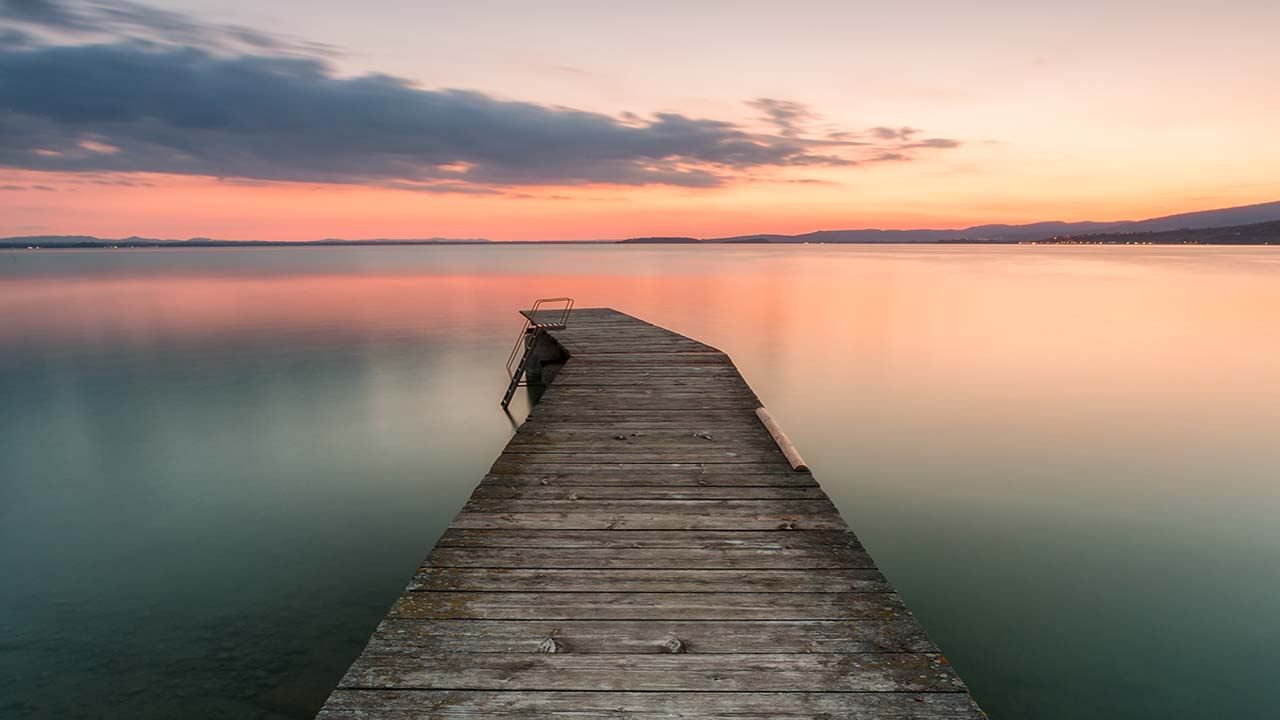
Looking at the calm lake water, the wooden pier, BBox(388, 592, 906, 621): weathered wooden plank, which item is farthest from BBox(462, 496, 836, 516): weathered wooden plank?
the calm lake water

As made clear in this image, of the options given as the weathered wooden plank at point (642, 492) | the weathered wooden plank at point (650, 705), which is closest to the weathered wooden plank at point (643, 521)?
the weathered wooden plank at point (642, 492)

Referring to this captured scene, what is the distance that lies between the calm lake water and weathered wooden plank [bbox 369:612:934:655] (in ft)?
9.04

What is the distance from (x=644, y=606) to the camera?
4191mm

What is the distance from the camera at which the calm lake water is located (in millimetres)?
6168

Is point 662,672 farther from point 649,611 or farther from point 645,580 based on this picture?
point 645,580

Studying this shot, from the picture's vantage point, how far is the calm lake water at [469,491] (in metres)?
6.17

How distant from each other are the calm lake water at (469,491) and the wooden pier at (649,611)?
2.54 m

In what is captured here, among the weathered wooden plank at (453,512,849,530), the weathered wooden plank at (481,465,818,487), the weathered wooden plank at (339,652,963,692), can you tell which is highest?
the weathered wooden plank at (481,465,818,487)

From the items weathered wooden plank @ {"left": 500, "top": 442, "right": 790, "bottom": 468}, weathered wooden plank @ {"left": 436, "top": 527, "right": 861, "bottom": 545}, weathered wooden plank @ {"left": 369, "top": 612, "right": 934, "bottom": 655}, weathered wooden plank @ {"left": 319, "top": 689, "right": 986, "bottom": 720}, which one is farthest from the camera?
weathered wooden plank @ {"left": 500, "top": 442, "right": 790, "bottom": 468}

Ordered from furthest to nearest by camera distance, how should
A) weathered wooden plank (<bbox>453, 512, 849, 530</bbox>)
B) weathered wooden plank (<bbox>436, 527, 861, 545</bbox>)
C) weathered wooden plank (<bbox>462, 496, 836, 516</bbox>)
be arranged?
1. weathered wooden plank (<bbox>462, 496, 836, 516</bbox>)
2. weathered wooden plank (<bbox>453, 512, 849, 530</bbox>)
3. weathered wooden plank (<bbox>436, 527, 861, 545</bbox>)

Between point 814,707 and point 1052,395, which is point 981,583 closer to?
point 814,707

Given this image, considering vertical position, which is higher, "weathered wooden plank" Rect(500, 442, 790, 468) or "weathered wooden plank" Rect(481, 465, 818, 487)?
"weathered wooden plank" Rect(500, 442, 790, 468)

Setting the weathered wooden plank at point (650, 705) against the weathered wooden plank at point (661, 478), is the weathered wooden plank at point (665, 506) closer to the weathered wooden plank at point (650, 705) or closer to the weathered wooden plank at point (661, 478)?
the weathered wooden plank at point (661, 478)

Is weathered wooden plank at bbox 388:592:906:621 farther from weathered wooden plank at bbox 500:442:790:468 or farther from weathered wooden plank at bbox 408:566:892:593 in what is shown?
weathered wooden plank at bbox 500:442:790:468
